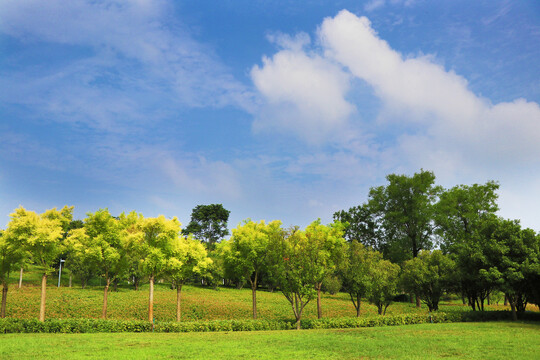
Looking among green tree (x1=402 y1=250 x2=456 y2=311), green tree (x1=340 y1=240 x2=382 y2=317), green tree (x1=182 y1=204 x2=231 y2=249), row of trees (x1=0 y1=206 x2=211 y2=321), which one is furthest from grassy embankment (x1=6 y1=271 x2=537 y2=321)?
green tree (x1=182 y1=204 x2=231 y2=249)

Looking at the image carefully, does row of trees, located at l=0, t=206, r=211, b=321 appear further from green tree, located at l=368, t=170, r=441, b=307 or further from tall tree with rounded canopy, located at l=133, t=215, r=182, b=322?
green tree, located at l=368, t=170, r=441, b=307

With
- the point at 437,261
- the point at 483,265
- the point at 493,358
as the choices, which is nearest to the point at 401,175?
the point at 437,261

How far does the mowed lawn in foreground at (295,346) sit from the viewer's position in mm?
17000

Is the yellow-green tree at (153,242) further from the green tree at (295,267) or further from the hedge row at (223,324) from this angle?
the green tree at (295,267)

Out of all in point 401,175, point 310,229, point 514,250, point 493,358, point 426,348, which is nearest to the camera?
point 493,358

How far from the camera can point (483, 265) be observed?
32031 mm

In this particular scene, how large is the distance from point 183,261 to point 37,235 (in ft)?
38.8

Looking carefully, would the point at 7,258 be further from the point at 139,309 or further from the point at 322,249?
the point at 322,249

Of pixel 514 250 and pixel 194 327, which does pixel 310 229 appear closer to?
pixel 194 327

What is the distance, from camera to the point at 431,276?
37.6m

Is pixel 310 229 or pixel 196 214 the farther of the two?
pixel 196 214

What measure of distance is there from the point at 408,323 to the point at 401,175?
2852 cm

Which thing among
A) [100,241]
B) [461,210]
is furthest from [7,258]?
[461,210]

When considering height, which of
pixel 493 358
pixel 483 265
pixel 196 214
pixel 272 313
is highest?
pixel 196 214
